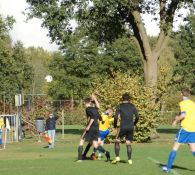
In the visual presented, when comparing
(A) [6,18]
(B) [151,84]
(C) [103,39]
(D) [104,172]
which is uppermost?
(A) [6,18]

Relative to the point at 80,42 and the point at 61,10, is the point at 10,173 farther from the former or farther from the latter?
the point at 80,42

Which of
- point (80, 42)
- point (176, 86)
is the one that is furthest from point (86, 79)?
point (176, 86)

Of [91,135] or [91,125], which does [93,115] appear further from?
[91,135]

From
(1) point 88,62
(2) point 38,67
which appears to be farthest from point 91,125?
(2) point 38,67

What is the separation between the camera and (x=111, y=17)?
3750 centimetres

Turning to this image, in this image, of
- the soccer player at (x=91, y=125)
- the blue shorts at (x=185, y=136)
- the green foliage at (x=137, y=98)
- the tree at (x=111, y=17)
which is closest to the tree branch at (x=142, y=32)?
the tree at (x=111, y=17)

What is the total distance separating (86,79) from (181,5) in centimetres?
4370

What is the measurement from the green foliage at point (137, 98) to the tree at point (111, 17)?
11.9 ft

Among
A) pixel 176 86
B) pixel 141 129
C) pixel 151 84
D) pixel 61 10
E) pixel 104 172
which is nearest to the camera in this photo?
pixel 104 172

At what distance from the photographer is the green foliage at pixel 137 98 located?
31.0 metres

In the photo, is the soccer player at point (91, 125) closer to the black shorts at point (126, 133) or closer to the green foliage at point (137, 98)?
the black shorts at point (126, 133)

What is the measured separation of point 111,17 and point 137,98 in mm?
8204

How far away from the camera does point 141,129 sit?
31.0 m

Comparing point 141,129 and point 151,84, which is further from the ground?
point 151,84
